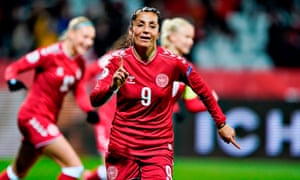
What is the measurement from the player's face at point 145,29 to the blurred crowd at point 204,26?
27.1ft

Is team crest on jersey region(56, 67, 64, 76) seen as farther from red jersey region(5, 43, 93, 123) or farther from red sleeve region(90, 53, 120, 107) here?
red sleeve region(90, 53, 120, 107)

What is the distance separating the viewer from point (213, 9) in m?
16.0

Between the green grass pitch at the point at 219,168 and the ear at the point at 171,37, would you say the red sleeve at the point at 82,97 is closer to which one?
the ear at the point at 171,37

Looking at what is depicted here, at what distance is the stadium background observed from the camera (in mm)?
13492

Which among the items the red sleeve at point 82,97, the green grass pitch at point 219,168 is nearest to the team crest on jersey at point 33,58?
the red sleeve at point 82,97

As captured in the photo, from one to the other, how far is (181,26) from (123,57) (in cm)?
191

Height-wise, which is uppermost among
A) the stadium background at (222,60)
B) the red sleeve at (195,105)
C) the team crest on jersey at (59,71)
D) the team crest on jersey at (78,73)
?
the team crest on jersey at (59,71)

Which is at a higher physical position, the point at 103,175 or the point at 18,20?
the point at 18,20

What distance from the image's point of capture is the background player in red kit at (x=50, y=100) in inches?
340

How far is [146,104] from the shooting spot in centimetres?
679

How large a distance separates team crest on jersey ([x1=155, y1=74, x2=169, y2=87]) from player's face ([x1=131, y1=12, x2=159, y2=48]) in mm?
265

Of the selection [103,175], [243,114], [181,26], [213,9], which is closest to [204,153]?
[243,114]

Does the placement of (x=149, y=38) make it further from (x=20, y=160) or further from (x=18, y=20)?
(x=18, y=20)

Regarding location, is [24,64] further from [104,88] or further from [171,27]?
[104,88]
